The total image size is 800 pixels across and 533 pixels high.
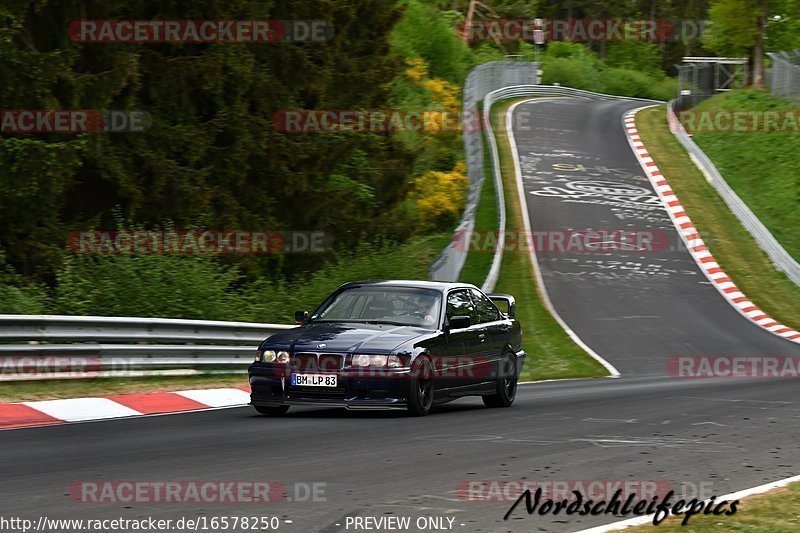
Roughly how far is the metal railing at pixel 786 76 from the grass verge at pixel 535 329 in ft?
51.2

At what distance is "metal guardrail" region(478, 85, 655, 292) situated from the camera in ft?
102

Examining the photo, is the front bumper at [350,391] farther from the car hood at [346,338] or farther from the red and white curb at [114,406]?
the red and white curb at [114,406]

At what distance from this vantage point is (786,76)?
163 ft

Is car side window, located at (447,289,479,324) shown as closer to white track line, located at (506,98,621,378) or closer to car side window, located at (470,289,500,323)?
car side window, located at (470,289,500,323)

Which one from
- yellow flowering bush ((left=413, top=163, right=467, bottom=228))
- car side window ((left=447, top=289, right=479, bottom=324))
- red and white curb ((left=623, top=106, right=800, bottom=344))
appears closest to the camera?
car side window ((left=447, top=289, right=479, bottom=324))

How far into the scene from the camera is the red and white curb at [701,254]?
1083 inches

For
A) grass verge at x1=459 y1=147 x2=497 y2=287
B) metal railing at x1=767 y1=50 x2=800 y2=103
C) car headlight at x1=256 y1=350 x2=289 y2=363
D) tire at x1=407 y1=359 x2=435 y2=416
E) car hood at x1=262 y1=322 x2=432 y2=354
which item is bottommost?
grass verge at x1=459 y1=147 x2=497 y2=287

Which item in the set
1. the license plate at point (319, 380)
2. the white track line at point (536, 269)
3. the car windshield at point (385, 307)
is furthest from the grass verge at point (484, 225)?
the license plate at point (319, 380)

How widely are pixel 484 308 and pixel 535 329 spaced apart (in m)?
11.5

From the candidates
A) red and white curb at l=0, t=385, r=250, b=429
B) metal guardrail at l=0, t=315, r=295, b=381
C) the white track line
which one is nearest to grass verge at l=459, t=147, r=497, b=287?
the white track line

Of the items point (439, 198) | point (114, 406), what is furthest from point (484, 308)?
point (439, 198)

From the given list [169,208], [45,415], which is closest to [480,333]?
[45,415]

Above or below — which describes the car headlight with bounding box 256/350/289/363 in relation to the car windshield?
below

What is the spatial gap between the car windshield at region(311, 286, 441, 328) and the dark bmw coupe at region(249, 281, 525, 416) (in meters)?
0.01
